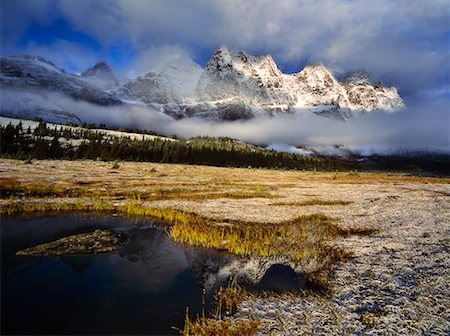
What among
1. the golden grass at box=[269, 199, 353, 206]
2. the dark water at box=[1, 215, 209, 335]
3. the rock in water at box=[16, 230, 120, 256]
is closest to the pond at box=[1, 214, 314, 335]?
the dark water at box=[1, 215, 209, 335]

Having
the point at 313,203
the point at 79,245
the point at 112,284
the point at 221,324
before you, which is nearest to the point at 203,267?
the point at 112,284

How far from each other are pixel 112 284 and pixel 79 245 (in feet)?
18.8

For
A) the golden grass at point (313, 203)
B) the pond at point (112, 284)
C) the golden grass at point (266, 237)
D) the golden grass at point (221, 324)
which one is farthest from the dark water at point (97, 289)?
the golden grass at point (313, 203)

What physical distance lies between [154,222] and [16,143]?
127 metres

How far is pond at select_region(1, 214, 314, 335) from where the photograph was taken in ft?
35.8

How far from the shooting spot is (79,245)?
18.4 meters

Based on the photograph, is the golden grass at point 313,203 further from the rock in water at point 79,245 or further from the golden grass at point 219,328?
the golden grass at point 219,328

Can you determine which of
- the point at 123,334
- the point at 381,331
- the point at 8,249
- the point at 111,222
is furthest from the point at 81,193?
the point at 381,331

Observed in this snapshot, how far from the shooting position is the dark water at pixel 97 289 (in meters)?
10.8

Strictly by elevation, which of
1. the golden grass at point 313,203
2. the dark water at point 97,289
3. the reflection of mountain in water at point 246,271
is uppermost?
the golden grass at point 313,203

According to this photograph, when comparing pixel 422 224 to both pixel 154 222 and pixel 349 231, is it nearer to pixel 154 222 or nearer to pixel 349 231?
pixel 349 231

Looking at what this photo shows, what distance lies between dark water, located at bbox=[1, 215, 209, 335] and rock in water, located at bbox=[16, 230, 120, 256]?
621 mm

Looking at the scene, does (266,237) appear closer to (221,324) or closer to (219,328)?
(221,324)

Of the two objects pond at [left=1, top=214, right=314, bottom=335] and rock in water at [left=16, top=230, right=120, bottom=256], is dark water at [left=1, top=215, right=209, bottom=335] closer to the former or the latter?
pond at [left=1, top=214, right=314, bottom=335]
